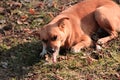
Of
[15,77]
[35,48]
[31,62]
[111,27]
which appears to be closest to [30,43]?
[35,48]

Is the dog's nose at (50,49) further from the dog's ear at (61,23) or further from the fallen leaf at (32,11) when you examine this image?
the fallen leaf at (32,11)

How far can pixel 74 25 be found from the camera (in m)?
7.50

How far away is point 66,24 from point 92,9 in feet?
3.03

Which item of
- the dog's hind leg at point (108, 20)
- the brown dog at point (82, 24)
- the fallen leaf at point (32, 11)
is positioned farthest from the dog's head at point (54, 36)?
the fallen leaf at point (32, 11)

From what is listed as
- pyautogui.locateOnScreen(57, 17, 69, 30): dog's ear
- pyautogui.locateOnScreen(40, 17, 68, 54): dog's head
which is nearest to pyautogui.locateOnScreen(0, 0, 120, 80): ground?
pyautogui.locateOnScreen(40, 17, 68, 54): dog's head

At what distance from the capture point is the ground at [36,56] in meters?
6.41

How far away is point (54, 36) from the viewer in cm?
669

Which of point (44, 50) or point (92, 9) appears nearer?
point (44, 50)

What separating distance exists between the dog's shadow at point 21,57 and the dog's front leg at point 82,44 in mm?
686

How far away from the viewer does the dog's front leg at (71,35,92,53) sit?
711cm

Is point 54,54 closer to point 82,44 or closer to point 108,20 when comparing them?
Answer: point 82,44

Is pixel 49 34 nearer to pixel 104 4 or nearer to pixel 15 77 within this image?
pixel 15 77

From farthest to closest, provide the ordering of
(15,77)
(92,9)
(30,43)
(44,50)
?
(92,9) < (30,43) < (44,50) < (15,77)

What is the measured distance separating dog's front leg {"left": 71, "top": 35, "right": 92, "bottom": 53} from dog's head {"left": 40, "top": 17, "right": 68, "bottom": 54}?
31cm
